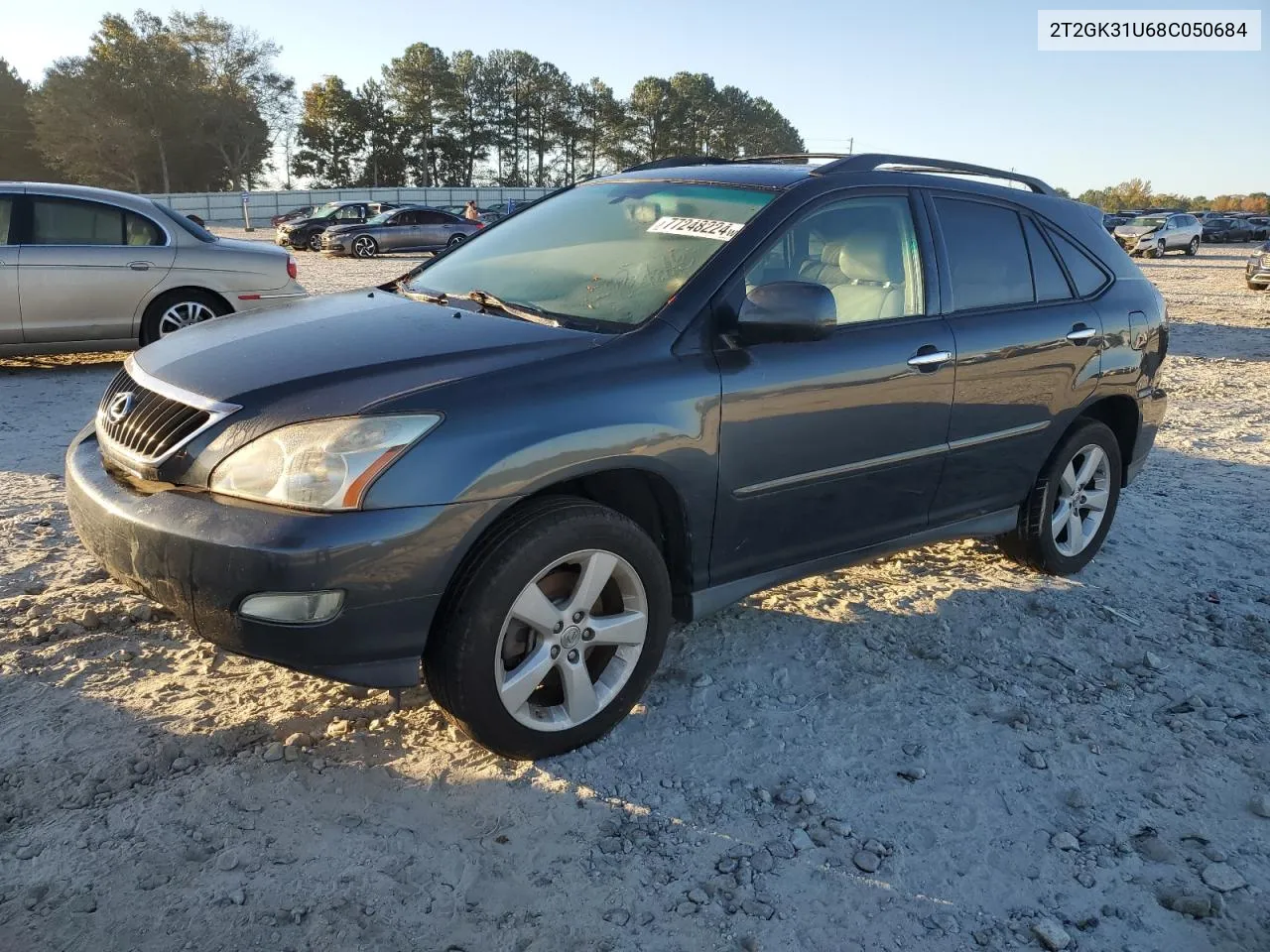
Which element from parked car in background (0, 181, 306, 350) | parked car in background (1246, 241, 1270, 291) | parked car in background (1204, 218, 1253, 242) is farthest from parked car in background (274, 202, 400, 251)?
parked car in background (1204, 218, 1253, 242)

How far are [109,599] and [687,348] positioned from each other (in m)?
2.45

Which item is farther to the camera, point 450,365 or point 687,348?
point 687,348

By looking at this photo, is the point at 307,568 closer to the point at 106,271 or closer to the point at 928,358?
the point at 928,358

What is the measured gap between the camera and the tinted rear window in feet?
14.4

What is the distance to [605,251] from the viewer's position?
3.48 m

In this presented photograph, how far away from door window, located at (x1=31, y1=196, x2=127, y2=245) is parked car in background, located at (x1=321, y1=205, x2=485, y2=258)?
17.0 metres

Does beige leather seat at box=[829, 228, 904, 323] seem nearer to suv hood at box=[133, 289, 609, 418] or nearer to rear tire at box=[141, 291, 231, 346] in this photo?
suv hood at box=[133, 289, 609, 418]

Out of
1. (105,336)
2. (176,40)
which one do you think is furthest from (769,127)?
(105,336)

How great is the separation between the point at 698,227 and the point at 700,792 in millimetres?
1899

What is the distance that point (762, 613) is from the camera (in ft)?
13.0

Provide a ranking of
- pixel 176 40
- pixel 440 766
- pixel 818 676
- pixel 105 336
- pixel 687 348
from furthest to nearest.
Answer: pixel 176 40 → pixel 105 336 → pixel 818 676 → pixel 687 348 → pixel 440 766

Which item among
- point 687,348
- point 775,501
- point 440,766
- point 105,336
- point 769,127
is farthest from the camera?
point 769,127

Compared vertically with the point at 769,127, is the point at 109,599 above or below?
below

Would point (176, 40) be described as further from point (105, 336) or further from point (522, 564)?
point (522, 564)
